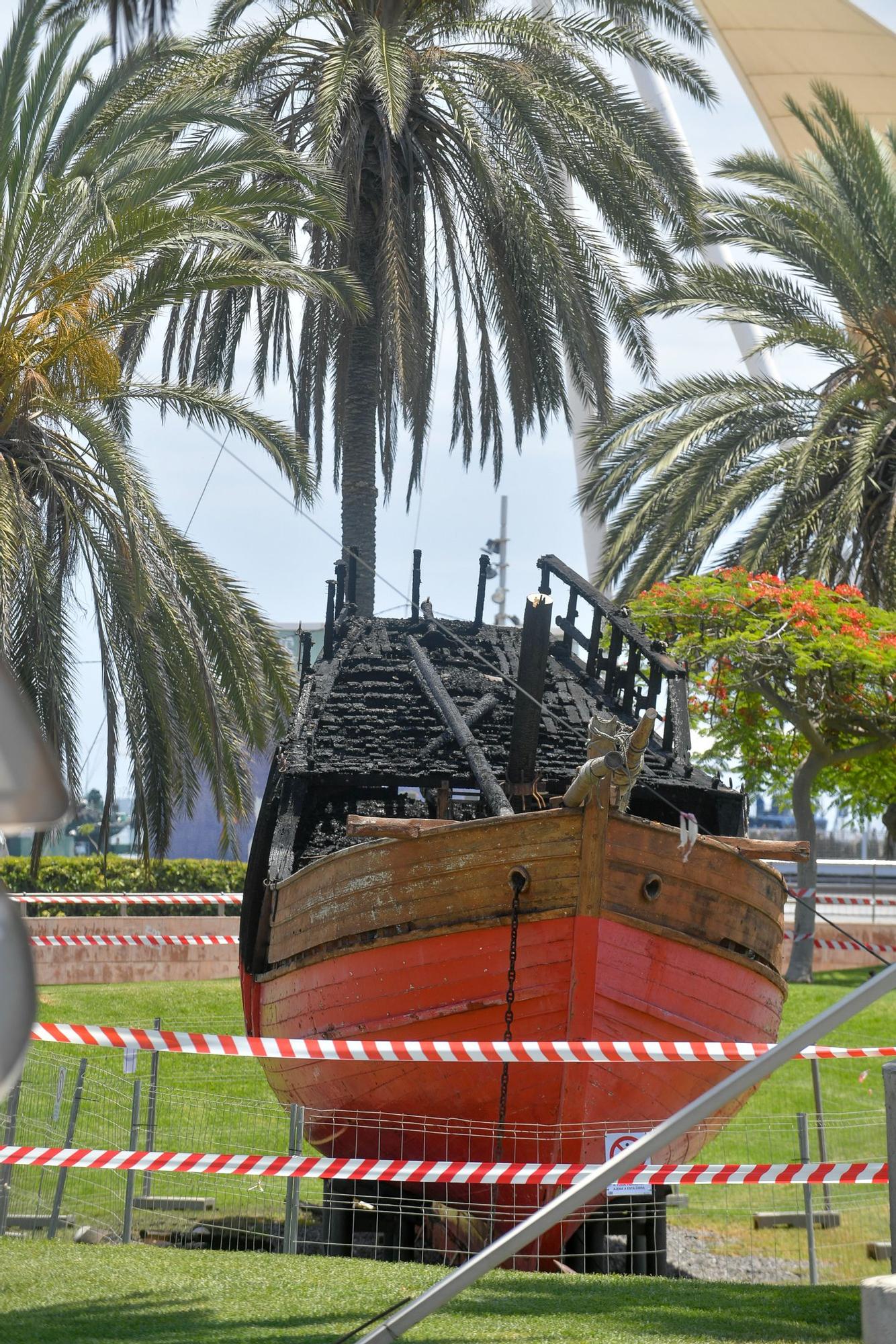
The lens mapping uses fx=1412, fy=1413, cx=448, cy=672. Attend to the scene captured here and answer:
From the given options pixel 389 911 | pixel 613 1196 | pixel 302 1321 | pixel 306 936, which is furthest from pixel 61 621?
pixel 302 1321

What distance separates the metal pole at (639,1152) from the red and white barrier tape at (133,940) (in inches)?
480

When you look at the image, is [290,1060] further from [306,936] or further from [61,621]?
[61,621]

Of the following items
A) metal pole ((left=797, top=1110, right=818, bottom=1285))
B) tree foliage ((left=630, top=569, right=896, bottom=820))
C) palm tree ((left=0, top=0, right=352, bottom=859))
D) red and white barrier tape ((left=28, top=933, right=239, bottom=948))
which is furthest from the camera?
tree foliage ((left=630, top=569, right=896, bottom=820))

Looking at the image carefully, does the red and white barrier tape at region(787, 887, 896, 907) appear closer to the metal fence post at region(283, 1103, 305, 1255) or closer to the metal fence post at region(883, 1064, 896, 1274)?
the metal fence post at region(283, 1103, 305, 1255)

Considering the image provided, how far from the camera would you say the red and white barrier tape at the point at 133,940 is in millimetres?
15773

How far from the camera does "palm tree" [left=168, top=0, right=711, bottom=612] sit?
45.8 ft

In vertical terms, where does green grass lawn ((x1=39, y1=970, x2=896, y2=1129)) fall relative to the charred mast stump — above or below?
below

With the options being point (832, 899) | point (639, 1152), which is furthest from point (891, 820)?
point (639, 1152)

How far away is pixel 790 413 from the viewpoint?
58.2 feet

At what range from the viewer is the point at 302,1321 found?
15.3ft

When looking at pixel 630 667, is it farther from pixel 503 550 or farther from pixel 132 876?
pixel 503 550

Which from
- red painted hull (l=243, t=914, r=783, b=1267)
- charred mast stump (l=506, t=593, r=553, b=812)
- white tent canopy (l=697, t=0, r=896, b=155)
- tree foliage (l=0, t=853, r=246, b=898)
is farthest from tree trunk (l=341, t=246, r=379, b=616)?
white tent canopy (l=697, t=0, r=896, b=155)

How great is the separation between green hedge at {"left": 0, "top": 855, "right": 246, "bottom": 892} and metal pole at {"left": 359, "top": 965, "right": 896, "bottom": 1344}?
19570mm

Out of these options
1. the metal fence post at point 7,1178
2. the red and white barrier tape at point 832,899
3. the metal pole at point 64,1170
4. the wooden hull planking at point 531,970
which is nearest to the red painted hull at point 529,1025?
the wooden hull planking at point 531,970
